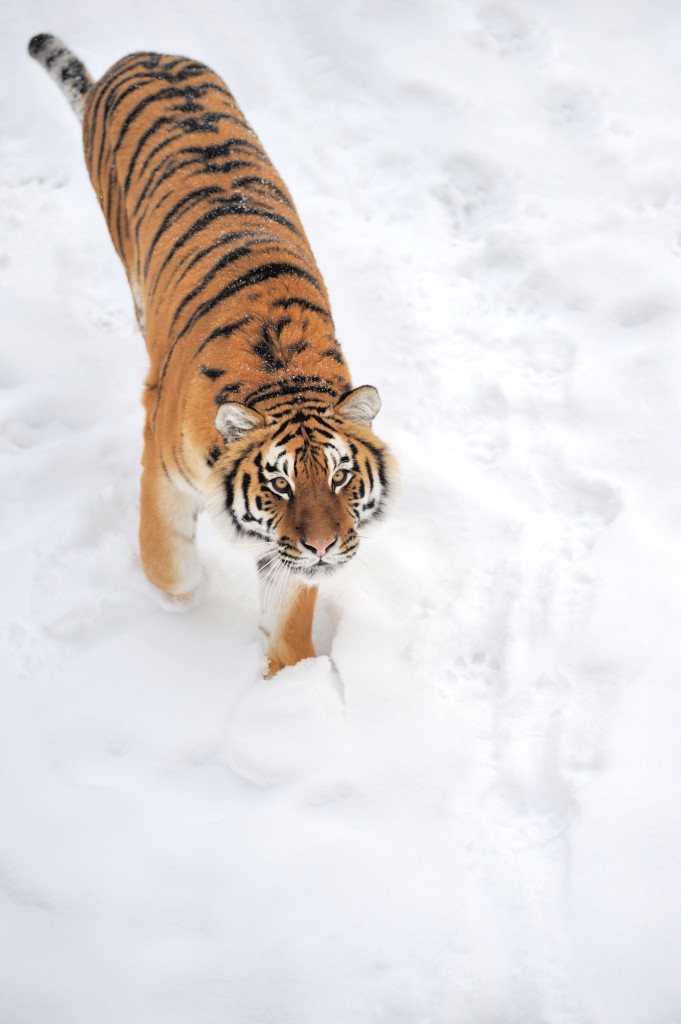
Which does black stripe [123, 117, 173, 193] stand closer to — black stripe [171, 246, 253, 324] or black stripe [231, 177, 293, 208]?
black stripe [231, 177, 293, 208]

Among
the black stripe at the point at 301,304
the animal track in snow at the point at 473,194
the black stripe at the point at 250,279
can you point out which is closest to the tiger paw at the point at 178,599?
the black stripe at the point at 250,279

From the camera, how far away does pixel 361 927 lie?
1950mm

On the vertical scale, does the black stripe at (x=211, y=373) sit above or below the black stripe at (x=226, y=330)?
below

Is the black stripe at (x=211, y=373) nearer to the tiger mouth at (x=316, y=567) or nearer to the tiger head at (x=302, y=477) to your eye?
the tiger head at (x=302, y=477)

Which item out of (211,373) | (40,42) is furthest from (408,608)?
(40,42)

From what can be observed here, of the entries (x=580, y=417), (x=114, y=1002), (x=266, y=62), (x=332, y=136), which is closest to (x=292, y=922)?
(x=114, y=1002)

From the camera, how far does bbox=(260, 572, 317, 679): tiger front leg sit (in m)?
2.29

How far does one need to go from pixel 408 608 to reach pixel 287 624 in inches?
14.4

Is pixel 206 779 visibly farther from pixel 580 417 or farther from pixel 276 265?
pixel 580 417

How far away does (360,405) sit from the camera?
74.6 inches

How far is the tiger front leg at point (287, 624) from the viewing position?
229 cm

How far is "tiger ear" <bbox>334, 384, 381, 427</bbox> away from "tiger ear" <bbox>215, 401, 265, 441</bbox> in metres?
0.17

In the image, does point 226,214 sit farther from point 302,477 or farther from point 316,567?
point 316,567

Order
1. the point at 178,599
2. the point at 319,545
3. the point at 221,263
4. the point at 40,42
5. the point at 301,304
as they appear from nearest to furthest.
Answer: the point at 319,545, the point at 301,304, the point at 221,263, the point at 178,599, the point at 40,42
